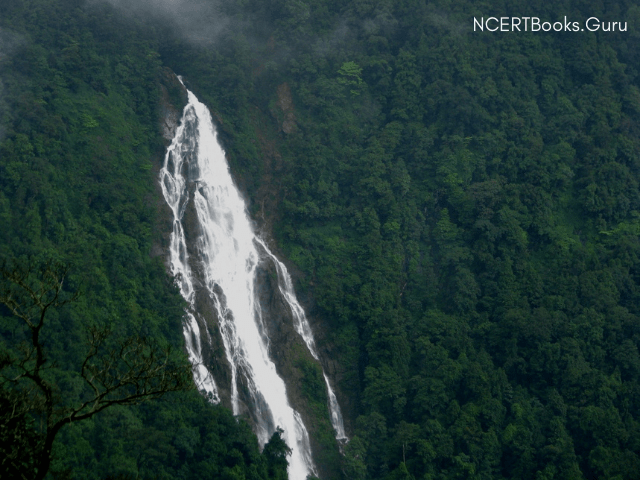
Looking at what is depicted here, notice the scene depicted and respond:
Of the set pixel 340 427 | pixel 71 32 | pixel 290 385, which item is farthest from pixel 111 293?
pixel 71 32

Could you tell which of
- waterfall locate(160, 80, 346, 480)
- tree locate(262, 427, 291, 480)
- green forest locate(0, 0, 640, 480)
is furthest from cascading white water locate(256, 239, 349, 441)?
tree locate(262, 427, 291, 480)

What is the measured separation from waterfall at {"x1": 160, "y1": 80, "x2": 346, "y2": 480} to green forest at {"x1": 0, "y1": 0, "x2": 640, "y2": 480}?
86cm

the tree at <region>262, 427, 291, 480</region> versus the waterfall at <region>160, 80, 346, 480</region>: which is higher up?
the waterfall at <region>160, 80, 346, 480</region>

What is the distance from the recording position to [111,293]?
32.4m

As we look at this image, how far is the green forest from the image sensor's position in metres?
31.7

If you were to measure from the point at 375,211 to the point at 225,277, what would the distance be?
8.38 metres

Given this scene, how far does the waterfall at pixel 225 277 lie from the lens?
34.0 meters

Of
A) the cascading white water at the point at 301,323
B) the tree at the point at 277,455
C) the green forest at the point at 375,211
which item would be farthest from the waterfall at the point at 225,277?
the tree at the point at 277,455

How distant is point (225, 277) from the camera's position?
1446 inches

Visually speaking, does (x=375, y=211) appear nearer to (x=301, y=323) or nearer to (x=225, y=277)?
(x=301, y=323)

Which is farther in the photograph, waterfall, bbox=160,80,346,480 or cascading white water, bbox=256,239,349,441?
cascading white water, bbox=256,239,349,441

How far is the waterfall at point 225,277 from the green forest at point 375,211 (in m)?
0.86

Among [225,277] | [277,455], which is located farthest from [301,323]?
[277,455]

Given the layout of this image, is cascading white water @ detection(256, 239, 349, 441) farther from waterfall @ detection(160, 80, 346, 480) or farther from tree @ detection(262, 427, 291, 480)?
tree @ detection(262, 427, 291, 480)
